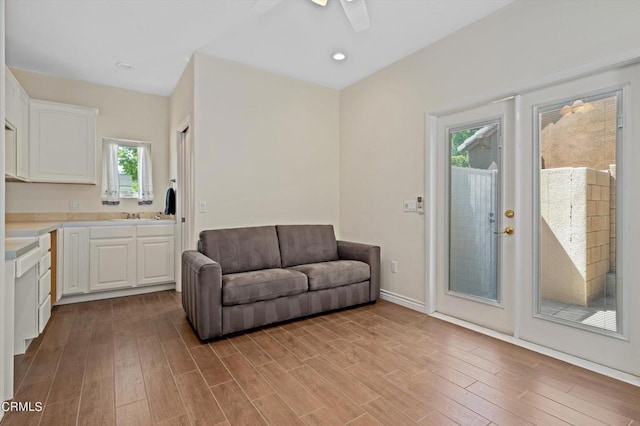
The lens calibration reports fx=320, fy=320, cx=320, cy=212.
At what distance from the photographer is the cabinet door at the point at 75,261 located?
359 cm

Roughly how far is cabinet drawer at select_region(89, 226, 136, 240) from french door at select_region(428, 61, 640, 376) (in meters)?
3.64

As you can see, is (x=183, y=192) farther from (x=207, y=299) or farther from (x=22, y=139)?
(x=207, y=299)

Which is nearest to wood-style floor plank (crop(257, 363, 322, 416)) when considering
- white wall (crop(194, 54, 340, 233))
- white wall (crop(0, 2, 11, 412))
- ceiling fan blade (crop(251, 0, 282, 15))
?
white wall (crop(0, 2, 11, 412))

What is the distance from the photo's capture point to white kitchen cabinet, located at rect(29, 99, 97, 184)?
145 inches

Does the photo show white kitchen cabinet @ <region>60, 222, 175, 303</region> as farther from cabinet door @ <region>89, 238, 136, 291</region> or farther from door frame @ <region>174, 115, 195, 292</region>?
door frame @ <region>174, 115, 195, 292</region>

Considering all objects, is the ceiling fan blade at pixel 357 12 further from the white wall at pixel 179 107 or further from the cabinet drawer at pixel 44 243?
the cabinet drawer at pixel 44 243

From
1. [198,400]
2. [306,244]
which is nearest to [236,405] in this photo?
[198,400]

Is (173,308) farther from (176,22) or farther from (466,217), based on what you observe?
(466,217)

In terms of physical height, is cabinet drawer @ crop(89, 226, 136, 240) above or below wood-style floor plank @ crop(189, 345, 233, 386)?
above

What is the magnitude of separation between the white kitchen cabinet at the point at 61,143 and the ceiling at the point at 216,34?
534 millimetres

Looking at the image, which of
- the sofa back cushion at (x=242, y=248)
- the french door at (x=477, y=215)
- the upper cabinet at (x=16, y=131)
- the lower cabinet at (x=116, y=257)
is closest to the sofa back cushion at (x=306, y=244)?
the sofa back cushion at (x=242, y=248)

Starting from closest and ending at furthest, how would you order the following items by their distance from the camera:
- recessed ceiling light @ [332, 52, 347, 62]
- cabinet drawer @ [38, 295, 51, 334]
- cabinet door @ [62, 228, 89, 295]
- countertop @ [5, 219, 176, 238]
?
countertop @ [5, 219, 176, 238] → cabinet drawer @ [38, 295, 51, 334] → recessed ceiling light @ [332, 52, 347, 62] → cabinet door @ [62, 228, 89, 295]

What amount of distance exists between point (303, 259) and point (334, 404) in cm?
204

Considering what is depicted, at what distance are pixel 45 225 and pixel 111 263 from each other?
84 cm
